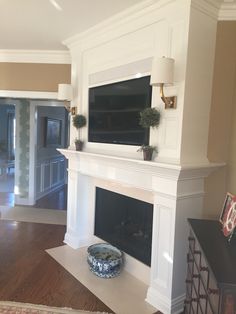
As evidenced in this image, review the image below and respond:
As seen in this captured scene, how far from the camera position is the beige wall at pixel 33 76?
3.77 m

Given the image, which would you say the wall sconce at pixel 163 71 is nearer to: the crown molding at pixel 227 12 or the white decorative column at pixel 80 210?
the crown molding at pixel 227 12

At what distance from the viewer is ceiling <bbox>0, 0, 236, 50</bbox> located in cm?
235

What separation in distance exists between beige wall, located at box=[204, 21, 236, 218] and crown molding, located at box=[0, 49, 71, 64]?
2168 millimetres

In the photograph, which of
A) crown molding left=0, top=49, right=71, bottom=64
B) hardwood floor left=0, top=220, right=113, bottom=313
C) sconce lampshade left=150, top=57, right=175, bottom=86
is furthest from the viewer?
crown molding left=0, top=49, right=71, bottom=64

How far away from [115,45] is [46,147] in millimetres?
3634

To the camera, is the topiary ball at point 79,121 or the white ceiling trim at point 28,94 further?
the white ceiling trim at point 28,94

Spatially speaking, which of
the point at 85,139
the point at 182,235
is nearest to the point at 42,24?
the point at 85,139

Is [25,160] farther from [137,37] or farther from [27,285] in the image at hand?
[137,37]

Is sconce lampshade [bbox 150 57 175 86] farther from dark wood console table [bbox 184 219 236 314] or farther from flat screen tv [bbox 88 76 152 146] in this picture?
dark wood console table [bbox 184 219 236 314]

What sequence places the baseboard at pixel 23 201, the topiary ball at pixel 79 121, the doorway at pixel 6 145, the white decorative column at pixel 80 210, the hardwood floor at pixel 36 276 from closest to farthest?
the hardwood floor at pixel 36 276 < the topiary ball at pixel 79 121 < the white decorative column at pixel 80 210 < the baseboard at pixel 23 201 < the doorway at pixel 6 145

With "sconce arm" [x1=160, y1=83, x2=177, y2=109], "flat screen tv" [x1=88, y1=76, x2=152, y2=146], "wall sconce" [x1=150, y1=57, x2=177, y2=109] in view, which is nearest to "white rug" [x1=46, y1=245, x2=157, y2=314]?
"flat screen tv" [x1=88, y1=76, x2=152, y2=146]

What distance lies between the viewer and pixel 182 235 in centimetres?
220

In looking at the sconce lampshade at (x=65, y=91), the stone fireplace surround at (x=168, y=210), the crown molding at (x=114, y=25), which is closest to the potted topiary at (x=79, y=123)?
the sconce lampshade at (x=65, y=91)

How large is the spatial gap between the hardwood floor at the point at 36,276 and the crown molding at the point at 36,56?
2.44m
